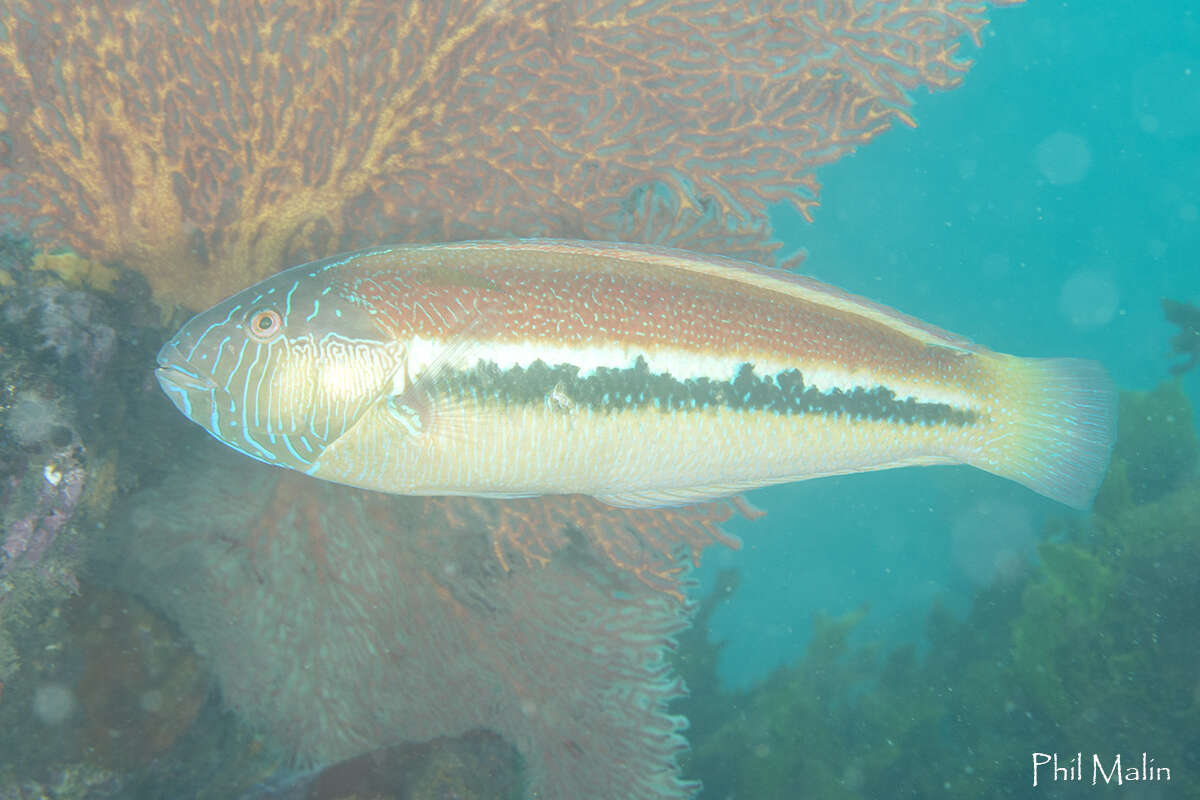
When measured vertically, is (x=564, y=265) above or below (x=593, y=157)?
below

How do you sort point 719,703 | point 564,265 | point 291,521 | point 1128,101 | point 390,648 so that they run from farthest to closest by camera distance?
point 1128,101 < point 719,703 < point 390,648 < point 291,521 < point 564,265

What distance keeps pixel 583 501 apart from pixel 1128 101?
9100 centimetres

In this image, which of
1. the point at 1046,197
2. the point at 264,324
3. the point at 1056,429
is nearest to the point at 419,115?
the point at 264,324

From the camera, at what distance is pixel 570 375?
7.98 ft

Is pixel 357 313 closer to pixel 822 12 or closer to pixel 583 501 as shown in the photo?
pixel 583 501

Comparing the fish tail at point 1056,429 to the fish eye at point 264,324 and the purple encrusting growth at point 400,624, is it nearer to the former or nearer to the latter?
the purple encrusting growth at point 400,624

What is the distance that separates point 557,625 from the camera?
4500 millimetres

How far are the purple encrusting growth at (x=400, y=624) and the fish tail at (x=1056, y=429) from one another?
2.67 metres

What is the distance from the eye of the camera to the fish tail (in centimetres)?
289

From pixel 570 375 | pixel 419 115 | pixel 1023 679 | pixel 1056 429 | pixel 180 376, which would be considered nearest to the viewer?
pixel 180 376

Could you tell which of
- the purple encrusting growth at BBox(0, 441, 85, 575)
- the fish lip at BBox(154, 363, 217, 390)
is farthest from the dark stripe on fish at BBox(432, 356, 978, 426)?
the purple encrusting growth at BBox(0, 441, 85, 575)

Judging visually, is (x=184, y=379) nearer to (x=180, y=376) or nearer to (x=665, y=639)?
(x=180, y=376)

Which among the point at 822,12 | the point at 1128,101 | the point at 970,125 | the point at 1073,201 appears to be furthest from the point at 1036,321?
the point at 822,12

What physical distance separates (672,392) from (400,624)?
299cm
